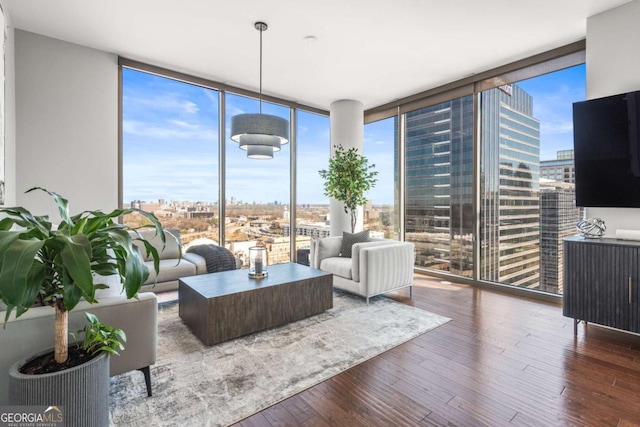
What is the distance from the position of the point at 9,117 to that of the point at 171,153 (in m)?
1.70

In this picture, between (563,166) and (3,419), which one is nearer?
(3,419)

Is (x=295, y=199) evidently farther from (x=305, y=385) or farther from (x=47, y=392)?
(x=47, y=392)

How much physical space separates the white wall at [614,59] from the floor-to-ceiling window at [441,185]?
5.02ft

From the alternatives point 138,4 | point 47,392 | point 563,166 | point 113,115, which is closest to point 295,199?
point 113,115

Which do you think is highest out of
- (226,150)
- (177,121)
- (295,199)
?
(177,121)

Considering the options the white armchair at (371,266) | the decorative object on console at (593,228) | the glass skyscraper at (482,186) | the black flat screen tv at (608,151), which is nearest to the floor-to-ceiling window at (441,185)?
the glass skyscraper at (482,186)

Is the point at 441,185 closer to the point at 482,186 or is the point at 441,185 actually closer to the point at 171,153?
the point at 482,186

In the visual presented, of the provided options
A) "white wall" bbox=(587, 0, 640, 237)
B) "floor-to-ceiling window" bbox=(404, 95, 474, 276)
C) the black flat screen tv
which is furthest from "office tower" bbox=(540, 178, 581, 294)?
"floor-to-ceiling window" bbox=(404, 95, 474, 276)

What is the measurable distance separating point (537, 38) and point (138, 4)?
412cm

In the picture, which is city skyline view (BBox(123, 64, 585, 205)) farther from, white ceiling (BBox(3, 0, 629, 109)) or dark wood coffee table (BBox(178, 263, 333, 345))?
dark wood coffee table (BBox(178, 263, 333, 345))

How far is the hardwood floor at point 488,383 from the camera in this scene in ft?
5.76

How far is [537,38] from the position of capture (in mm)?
3508

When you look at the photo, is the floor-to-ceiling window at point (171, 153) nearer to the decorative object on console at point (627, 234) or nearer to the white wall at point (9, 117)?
the white wall at point (9, 117)

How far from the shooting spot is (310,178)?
6023 millimetres
